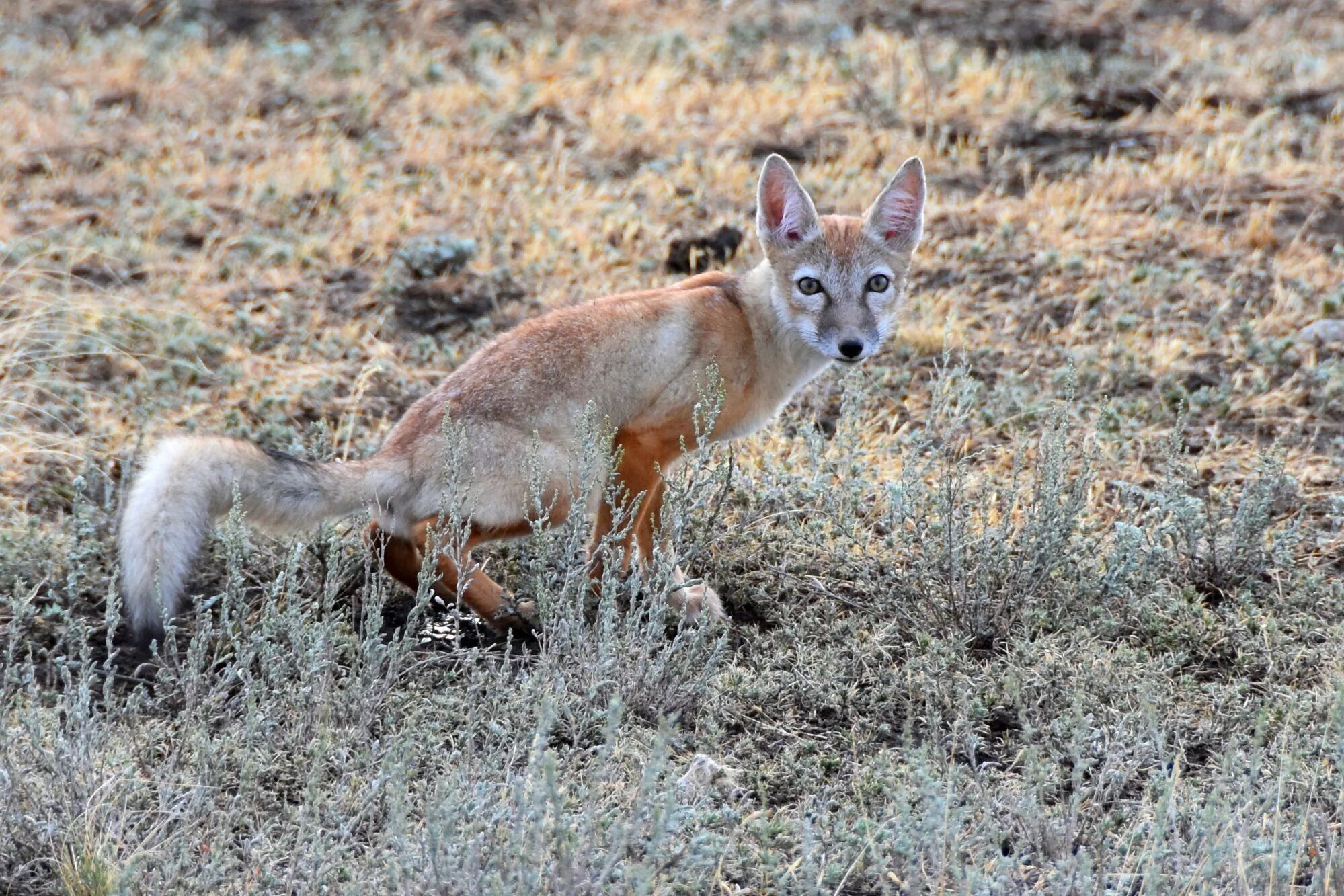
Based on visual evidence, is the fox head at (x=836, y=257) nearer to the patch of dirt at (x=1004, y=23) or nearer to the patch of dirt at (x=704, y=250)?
the patch of dirt at (x=704, y=250)

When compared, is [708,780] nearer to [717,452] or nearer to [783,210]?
[717,452]

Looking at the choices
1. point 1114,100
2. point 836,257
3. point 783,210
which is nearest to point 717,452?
point 836,257

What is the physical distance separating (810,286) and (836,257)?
0.17 metres

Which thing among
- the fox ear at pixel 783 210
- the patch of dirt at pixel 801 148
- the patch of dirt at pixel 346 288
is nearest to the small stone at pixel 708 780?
the fox ear at pixel 783 210

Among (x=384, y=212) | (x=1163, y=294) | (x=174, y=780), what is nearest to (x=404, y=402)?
(x=384, y=212)

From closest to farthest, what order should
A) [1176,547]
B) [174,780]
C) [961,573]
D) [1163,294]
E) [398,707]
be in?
[174,780] → [398,707] → [961,573] → [1176,547] → [1163,294]

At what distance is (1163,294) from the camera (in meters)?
6.98

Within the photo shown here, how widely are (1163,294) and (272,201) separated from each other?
16.5ft

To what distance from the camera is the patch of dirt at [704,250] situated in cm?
736

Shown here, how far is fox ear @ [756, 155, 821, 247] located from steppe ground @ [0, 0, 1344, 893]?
71 centimetres

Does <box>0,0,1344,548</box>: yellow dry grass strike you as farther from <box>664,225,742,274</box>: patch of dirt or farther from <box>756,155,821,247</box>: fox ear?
<box>756,155,821,247</box>: fox ear

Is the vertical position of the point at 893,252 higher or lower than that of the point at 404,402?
higher

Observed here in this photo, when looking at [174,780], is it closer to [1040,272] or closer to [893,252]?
[893,252]

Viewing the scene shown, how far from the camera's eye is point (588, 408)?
437 cm
